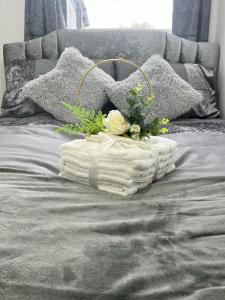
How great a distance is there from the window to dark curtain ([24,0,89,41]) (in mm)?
372

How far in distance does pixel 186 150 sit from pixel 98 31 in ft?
4.73

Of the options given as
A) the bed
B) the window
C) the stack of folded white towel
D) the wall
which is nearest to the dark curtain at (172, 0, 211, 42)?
the wall

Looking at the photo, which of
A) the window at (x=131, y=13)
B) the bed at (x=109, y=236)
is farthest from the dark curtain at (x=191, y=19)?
the bed at (x=109, y=236)

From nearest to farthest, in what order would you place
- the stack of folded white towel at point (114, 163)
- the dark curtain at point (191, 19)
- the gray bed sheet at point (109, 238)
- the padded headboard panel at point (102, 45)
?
1. the gray bed sheet at point (109, 238)
2. the stack of folded white towel at point (114, 163)
3. the padded headboard panel at point (102, 45)
4. the dark curtain at point (191, 19)

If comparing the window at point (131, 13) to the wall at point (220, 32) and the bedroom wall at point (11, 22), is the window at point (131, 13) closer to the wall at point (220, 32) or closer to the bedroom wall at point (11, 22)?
the wall at point (220, 32)

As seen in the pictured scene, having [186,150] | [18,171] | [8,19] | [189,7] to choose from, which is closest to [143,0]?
[189,7]

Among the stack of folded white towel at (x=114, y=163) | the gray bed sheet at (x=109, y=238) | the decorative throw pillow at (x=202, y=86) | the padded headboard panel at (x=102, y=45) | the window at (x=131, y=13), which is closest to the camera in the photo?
the gray bed sheet at (x=109, y=238)

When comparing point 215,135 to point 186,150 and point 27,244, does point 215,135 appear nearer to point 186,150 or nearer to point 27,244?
point 186,150

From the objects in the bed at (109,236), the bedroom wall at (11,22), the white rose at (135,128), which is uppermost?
the bedroom wall at (11,22)

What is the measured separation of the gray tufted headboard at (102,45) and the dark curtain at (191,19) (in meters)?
0.15

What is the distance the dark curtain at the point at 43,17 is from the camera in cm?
262

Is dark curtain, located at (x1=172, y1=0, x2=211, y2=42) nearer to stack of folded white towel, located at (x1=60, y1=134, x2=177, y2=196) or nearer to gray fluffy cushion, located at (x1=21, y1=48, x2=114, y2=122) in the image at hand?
gray fluffy cushion, located at (x1=21, y1=48, x2=114, y2=122)

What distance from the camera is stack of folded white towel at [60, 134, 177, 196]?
1023 mm

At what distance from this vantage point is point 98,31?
258 cm
